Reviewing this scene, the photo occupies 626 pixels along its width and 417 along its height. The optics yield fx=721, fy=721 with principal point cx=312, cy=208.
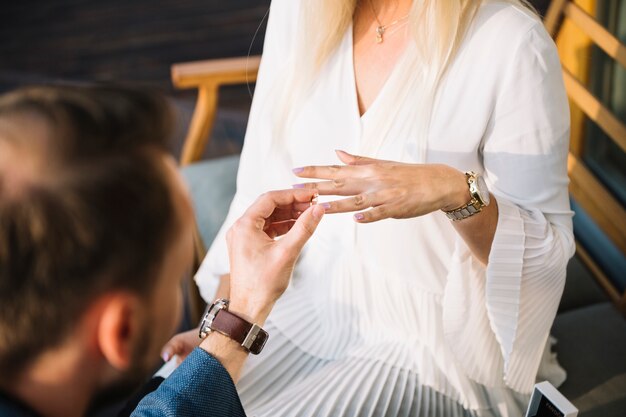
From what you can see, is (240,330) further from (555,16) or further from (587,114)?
(555,16)

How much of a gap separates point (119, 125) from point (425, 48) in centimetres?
71

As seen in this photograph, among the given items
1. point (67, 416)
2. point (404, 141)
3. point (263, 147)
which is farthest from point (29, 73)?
point (67, 416)

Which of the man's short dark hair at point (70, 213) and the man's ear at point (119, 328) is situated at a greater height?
the man's short dark hair at point (70, 213)

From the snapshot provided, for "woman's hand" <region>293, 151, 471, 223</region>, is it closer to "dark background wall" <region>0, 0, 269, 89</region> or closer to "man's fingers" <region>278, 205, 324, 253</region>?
"man's fingers" <region>278, 205, 324, 253</region>

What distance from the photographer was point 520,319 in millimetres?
1224

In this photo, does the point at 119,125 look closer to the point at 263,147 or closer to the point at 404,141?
the point at 404,141

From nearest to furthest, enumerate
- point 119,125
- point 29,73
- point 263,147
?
1. point 119,125
2. point 263,147
3. point 29,73

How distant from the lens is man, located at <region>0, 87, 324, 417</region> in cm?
64

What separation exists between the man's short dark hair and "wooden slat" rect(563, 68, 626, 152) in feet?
4.07

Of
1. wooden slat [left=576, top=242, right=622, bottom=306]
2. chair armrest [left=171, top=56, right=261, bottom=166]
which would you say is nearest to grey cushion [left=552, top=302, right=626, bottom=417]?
wooden slat [left=576, top=242, right=622, bottom=306]

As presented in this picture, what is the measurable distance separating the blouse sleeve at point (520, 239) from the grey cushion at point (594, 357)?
139 millimetres

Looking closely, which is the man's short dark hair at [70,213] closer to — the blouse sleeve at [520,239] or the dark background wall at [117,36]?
the blouse sleeve at [520,239]

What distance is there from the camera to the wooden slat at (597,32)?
5.20 ft

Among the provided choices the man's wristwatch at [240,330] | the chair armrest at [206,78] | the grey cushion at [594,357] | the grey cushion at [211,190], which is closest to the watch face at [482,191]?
the man's wristwatch at [240,330]
